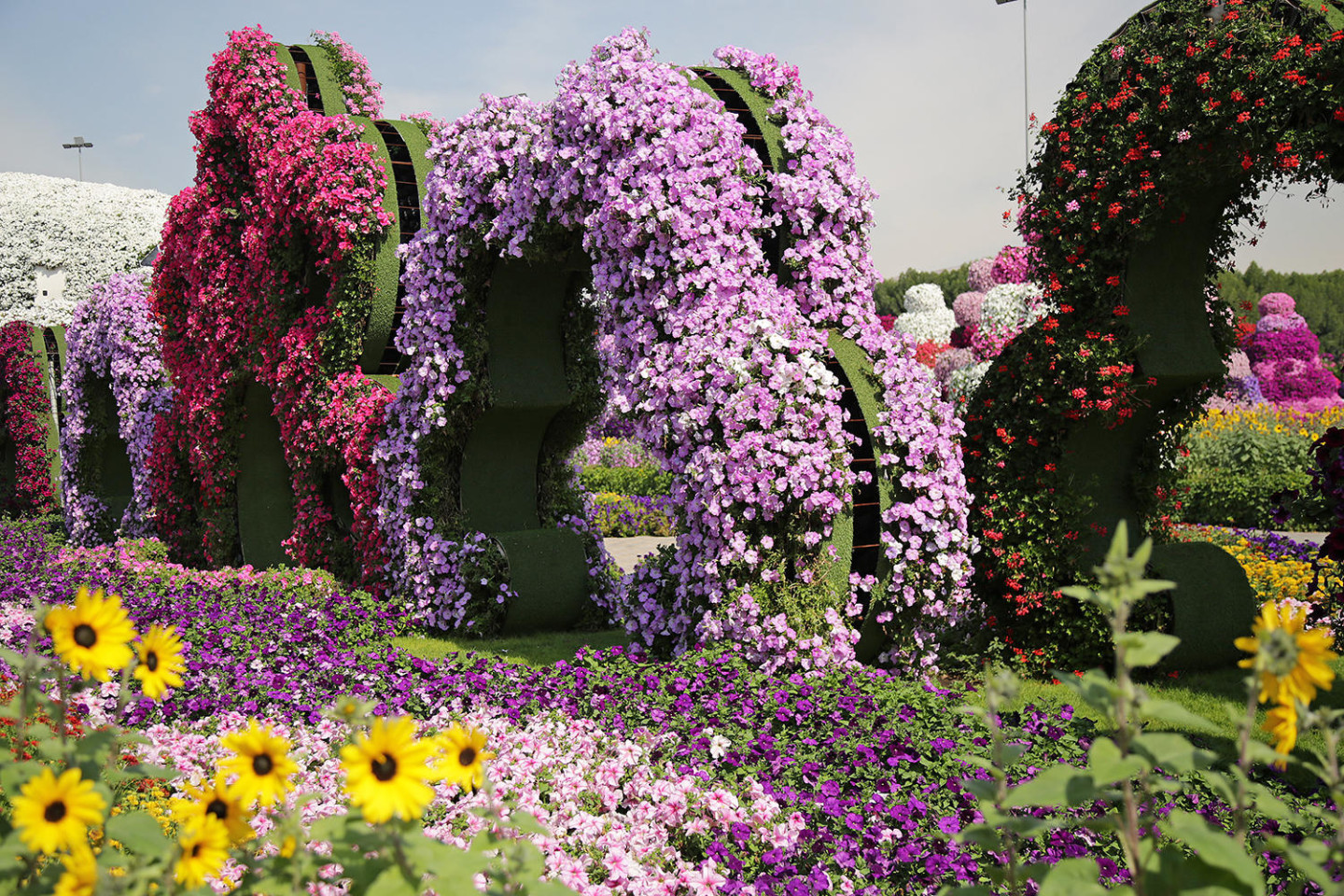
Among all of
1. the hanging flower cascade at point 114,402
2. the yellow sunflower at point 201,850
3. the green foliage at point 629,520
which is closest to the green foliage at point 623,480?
the green foliage at point 629,520

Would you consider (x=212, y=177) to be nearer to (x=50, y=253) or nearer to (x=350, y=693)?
(x=350, y=693)

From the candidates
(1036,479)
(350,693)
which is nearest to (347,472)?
(350,693)

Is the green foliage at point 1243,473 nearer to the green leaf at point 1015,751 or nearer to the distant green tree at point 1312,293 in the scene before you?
the green leaf at point 1015,751

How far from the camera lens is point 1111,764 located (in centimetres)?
128

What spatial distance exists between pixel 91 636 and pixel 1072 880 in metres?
1.56

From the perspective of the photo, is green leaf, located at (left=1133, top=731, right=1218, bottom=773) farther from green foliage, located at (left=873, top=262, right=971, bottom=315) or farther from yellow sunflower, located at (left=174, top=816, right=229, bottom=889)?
green foliage, located at (left=873, top=262, right=971, bottom=315)

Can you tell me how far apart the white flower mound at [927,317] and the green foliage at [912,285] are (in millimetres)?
9599

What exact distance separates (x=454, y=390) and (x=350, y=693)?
2.79 metres

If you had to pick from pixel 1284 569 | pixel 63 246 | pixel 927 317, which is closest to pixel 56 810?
pixel 1284 569

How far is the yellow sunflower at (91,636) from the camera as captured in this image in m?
1.59

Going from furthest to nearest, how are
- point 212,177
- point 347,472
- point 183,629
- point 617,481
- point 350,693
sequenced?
point 617,481 → point 212,177 → point 347,472 → point 183,629 → point 350,693

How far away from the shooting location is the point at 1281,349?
27203 millimetres

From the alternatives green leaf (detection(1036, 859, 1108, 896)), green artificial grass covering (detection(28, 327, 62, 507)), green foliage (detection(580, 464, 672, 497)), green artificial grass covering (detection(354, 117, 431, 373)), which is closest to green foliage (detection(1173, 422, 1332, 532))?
green foliage (detection(580, 464, 672, 497))

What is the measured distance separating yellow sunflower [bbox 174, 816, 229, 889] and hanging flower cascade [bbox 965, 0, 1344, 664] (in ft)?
16.6
